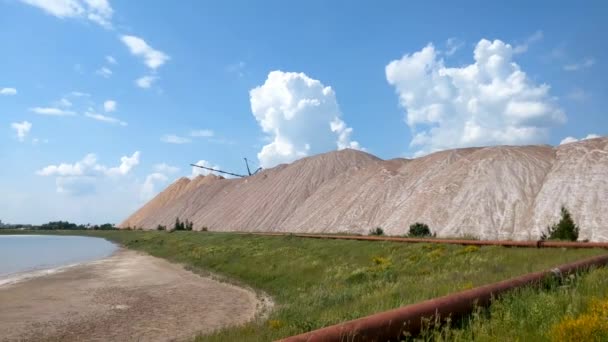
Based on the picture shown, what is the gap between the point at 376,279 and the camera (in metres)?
16.7

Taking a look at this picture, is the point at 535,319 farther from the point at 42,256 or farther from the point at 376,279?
the point at 42,256

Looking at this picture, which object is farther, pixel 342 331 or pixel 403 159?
pixel 403 159

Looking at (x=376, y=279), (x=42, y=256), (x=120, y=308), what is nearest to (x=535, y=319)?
(x=376, y=279)

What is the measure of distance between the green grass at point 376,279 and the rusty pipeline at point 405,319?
0.20m

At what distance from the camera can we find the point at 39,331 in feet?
48.2

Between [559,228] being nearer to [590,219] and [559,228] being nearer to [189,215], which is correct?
[590,219]

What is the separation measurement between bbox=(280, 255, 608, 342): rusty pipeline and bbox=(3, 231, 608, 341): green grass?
0.66ft

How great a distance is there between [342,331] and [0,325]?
48.7 ft

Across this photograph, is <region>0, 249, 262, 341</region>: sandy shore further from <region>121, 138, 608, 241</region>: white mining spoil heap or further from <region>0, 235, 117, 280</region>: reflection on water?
<region>121, 138, 608, 241</region>: white mining spoil heap

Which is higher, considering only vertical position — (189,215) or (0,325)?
(189,215)

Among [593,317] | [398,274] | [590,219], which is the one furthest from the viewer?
[590,219]

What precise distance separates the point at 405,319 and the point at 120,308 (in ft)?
49.5

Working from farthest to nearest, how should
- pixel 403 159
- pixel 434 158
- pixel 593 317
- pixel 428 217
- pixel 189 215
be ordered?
pixel 189 215 < pixel 403 159 < pixel 434 158 < pixel 428 217 < pixel 593 317

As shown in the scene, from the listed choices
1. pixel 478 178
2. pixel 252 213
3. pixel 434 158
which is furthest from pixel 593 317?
pixel 252 213
